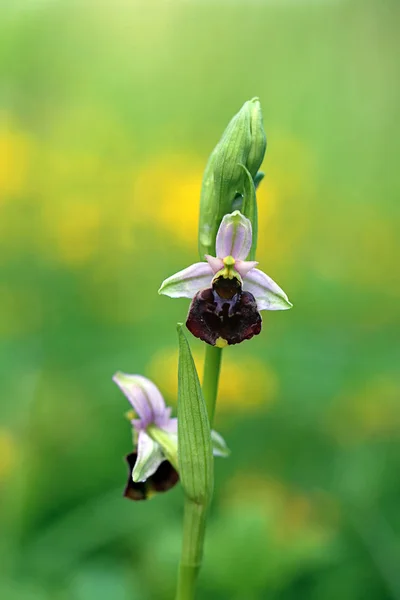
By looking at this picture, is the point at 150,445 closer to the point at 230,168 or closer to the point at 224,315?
the point at 224,315

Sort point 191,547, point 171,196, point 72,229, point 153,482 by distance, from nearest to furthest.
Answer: point 191,547, point 153,482, point 72,229, point 171,196

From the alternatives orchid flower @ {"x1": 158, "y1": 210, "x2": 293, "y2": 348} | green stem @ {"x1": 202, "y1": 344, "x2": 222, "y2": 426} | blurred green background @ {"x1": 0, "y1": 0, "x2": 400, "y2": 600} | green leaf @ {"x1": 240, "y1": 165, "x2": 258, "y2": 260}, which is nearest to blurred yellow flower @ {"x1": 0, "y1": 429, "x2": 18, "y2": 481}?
blurred green background @ {"x1": 0, "y1": 0, "x2": 400, "y2": 600}

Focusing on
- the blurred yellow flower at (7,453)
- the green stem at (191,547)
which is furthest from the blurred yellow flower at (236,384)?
the green stem at (191,547)

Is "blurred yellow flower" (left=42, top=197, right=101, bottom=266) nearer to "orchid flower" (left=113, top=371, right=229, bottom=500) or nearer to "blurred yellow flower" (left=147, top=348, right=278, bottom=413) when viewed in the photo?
"blurred yellow flower" (left=147, top=348, right=278, bottom=413)

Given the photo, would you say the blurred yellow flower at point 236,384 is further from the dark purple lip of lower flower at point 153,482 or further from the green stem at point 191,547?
the green stem at point 191,547

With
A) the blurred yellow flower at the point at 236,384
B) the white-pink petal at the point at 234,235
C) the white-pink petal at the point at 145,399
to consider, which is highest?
the white-pink petal at the point at 234,235

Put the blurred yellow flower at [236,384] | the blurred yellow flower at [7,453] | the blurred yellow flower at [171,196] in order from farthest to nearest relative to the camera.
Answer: the blurred yellow flower at [171,196] < the blurred yellow flower at [236,384] < the blurred yellow flower at [7,453]

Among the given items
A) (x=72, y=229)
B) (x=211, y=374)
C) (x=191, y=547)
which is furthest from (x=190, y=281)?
(x=72, y=229)

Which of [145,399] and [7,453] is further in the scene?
[7,453]
